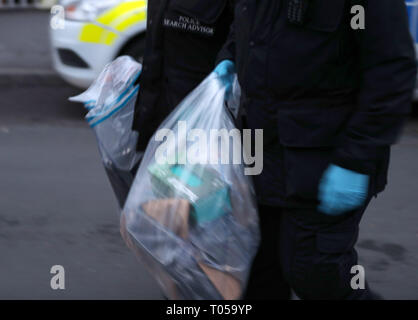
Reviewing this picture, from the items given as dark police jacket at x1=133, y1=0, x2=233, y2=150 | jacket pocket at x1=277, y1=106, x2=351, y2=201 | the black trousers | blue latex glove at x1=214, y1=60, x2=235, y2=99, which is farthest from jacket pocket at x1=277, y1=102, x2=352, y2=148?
dark police jacket at x1=133, y1=0, x2=233, y2=150

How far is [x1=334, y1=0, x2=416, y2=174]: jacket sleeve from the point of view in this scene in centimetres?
215

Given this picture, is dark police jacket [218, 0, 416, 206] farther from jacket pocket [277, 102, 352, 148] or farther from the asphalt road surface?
the asphalt road surface

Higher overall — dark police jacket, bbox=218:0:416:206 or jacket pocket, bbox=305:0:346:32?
jacket pocket, bbox=305:0:346:32

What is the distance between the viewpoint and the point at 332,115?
2.33 meters

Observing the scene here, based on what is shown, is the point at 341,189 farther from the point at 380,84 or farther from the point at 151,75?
the point at 151,75

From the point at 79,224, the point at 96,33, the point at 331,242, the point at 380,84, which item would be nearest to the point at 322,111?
the point at 380,84

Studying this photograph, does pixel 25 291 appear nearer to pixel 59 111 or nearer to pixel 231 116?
pixel 231 116

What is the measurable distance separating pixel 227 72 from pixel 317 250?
70 cm

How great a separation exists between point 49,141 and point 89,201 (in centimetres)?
128

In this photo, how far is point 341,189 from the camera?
2256 mm

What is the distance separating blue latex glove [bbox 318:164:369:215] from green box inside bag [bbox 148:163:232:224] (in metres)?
0.31

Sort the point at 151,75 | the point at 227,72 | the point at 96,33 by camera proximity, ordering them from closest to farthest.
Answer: the point at 227,72
the point at 151,75
the point at 96,33
